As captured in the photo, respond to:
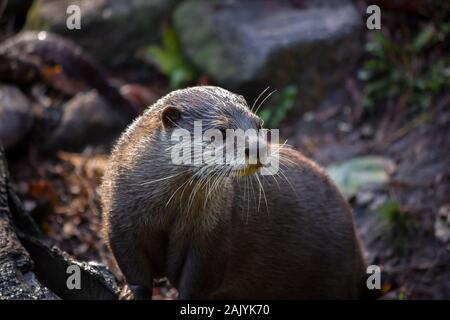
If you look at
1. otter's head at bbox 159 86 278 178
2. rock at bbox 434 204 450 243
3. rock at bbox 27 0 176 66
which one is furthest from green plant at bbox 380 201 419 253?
rock at bbox 27 0 176 66

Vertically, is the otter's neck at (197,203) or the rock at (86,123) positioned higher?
the rock at (86,123)

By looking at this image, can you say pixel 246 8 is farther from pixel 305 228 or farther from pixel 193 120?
pixel 193 120

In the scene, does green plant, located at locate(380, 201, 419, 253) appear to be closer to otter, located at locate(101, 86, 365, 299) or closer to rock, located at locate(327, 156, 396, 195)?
rock, located at locate(327, 156, 396, 195)

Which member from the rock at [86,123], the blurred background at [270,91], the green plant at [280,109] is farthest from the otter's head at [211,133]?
the green plant at [280,109]

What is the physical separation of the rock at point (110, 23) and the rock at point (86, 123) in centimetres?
129

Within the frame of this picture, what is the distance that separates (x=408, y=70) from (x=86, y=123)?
3.26 metres

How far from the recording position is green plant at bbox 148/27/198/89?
821cm

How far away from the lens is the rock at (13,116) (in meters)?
6.46

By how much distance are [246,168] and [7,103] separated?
405cm

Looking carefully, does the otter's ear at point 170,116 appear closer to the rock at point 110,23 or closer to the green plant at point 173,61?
the green plant at point 173,61

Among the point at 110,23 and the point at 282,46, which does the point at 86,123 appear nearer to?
the point at 110,23

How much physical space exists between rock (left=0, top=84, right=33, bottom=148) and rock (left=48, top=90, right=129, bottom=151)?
0.42m

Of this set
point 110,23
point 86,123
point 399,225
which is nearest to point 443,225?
point 399,225

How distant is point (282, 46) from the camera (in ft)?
25.2
